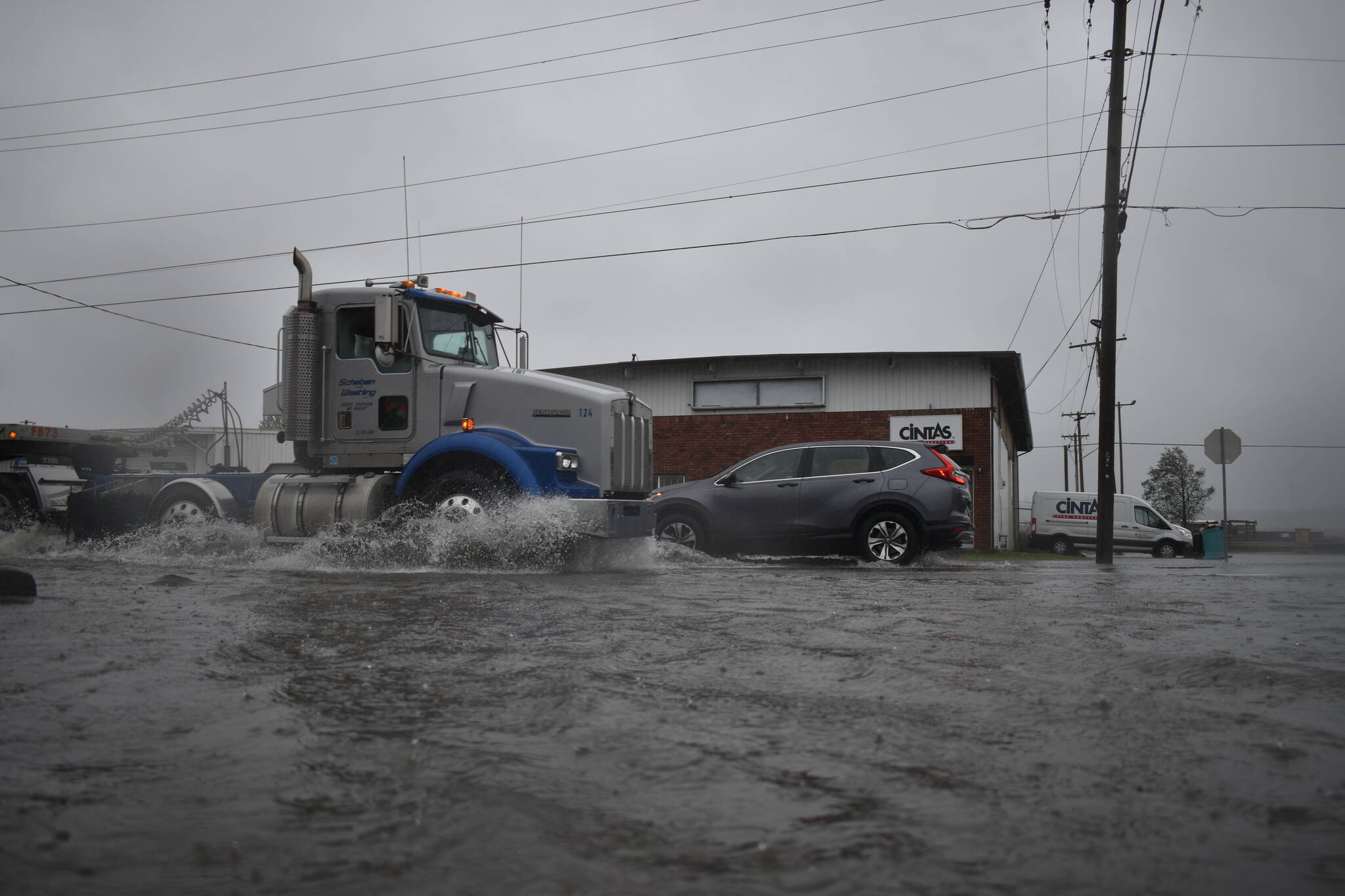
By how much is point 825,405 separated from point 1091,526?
11225mm

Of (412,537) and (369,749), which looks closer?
(369,749)

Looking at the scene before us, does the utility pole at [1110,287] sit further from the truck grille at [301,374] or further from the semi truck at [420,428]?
the truck grille at [301,374]

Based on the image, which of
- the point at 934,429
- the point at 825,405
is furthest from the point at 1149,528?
the point at 825,405

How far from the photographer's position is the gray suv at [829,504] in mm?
12172

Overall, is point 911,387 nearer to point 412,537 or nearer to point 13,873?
point 412,537

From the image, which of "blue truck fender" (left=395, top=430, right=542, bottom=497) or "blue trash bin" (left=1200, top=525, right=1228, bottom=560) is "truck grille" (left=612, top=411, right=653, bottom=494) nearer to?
"blue truck fender" (left=395, top=430, right=542, bottom=497)

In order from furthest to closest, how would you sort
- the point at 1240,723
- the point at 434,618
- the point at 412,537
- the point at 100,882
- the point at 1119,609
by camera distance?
1. the point at 412,537
2. the point at 1119,609
3. the point at 434,618
4. the point at 1240,723
5. the point at 100,882

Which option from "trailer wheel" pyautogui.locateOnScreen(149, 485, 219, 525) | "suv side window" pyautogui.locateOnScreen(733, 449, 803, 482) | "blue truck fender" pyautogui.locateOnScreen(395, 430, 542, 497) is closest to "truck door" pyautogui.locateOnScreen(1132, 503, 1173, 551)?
"suv side window" pyautogui.locateOnScreen(733, 449, 803, 482)

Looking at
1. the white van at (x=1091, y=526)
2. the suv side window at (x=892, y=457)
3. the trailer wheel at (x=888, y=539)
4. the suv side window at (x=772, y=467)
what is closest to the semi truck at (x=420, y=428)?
the suv side window at (x=772, y=467)

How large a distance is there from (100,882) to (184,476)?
35.0 feet

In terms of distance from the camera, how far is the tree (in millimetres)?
65875

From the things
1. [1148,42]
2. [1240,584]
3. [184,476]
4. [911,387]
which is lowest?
[1240,584]

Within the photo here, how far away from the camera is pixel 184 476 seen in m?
11.4

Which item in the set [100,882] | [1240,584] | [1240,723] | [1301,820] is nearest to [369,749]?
[100,882]
